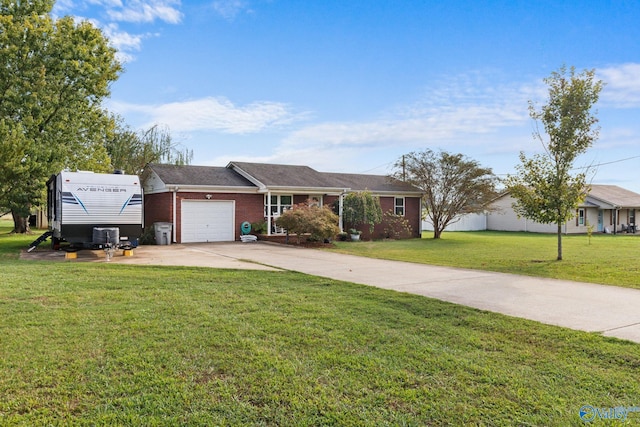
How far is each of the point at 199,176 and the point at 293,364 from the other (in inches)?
718

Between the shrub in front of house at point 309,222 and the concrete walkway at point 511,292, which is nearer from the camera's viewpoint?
the concrete walkway at point 511,292

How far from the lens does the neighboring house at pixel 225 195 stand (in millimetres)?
19781

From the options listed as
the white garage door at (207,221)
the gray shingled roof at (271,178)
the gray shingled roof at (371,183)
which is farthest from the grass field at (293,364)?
the gray shingled roof at (371,183)

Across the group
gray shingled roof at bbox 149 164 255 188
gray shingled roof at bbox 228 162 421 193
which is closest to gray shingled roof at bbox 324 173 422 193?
gray shingled roof at bbox 228 162 421 193

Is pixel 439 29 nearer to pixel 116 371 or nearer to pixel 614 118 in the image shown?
pixel 614 118

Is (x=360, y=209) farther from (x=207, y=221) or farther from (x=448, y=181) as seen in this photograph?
(x=207, y=221)

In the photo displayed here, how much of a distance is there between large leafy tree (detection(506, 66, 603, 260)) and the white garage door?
41.5 ft

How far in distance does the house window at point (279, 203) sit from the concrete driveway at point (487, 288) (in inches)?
336

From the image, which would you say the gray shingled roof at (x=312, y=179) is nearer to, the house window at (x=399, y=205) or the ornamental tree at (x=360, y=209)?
the house window at (x=399, y=205)

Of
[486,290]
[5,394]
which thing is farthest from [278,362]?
[486,290]

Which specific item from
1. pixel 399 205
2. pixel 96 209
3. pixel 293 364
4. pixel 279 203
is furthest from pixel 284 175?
pixel 293 364

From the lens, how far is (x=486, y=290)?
326 inches

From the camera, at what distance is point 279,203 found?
22.5 m

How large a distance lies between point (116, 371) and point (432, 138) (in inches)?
992
